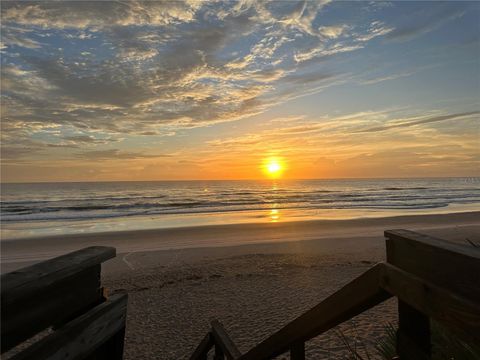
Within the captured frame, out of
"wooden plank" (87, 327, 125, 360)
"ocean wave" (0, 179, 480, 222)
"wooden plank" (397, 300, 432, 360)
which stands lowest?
"ocean wave" (0, 179, 480, 222)

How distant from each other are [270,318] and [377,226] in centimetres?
1552

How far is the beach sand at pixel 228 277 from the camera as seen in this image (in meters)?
5.75

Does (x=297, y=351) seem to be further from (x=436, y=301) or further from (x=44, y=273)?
(x=44, y=273)

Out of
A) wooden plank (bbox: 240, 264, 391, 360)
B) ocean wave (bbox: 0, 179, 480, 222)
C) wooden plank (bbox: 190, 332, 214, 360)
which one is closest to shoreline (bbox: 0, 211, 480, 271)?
wooden plank (bbox: 190, 332, 214, 360)

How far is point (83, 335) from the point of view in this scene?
160 centimetres

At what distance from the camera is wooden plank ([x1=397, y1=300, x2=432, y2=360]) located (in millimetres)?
1470

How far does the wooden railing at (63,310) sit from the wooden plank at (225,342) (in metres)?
1.88

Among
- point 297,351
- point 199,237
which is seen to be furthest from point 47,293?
point 199,237

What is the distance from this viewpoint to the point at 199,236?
57.4 feet

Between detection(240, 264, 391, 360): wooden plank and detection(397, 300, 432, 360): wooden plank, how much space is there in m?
0.10

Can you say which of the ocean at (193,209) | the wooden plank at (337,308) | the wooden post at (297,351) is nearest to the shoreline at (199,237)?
the ocean at (193,209)

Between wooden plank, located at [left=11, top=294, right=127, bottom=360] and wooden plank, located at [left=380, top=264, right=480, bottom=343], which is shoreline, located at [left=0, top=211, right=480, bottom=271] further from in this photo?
wooden plank, located at [left=380, top=264, right=480, bottom=343]

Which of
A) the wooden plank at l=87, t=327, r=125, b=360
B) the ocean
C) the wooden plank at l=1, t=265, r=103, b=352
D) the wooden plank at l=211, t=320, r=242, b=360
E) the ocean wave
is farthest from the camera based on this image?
the ocean wave

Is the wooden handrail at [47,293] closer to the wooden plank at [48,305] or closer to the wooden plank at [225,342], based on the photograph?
the wooden plank at [48,305]
